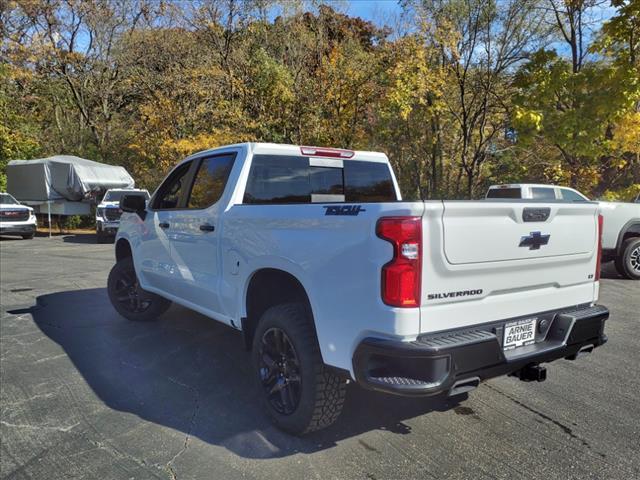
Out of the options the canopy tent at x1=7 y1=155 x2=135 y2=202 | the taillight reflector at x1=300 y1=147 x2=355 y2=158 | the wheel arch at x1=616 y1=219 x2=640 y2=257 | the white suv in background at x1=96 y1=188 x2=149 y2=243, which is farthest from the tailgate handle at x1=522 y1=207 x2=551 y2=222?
the canopy tent at x1=7 y1=155 x2=135 y2=202

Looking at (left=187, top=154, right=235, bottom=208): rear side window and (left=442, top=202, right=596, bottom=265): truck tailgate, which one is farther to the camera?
(left=187, top=154, right=235, bottom=208): rear side window

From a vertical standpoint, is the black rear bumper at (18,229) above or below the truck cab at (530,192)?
below

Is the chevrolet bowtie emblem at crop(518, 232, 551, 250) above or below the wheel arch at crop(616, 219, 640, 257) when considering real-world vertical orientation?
above

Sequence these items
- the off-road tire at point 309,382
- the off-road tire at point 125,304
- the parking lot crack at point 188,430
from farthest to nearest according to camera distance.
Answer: the off-road tire at point 125,304 < the off-road tire at point 309,382 < the parking lot crack at point 188,430

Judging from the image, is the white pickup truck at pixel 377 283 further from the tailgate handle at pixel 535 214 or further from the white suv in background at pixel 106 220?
the white suv in background at pixel 106 220

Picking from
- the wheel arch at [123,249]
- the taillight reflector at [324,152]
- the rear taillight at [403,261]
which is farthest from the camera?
the wheel arch at [123,249]

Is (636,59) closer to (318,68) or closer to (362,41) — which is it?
(318,68)

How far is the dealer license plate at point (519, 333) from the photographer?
2.98 m

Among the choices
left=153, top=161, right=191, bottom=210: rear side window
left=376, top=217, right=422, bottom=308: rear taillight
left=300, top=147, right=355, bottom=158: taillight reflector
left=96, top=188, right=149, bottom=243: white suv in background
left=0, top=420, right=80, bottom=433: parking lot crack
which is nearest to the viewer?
left=376, top=217, right=422, bottom=308: rear taillight

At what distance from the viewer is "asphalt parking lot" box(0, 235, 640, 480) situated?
9.75 ft

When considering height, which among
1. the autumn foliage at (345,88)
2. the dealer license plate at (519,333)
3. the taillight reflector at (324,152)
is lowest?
the dealer license plate at (519,333)

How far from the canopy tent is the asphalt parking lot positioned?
54.3 feet

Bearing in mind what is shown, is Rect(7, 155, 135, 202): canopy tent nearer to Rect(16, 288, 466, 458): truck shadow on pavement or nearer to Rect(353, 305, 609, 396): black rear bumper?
Rect(16, 288, 466, 458): truck shadow on pavement

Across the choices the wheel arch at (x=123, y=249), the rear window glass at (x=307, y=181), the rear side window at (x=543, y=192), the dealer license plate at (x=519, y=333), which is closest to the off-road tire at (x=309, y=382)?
the dealer license plate at (x=519, y=333)
